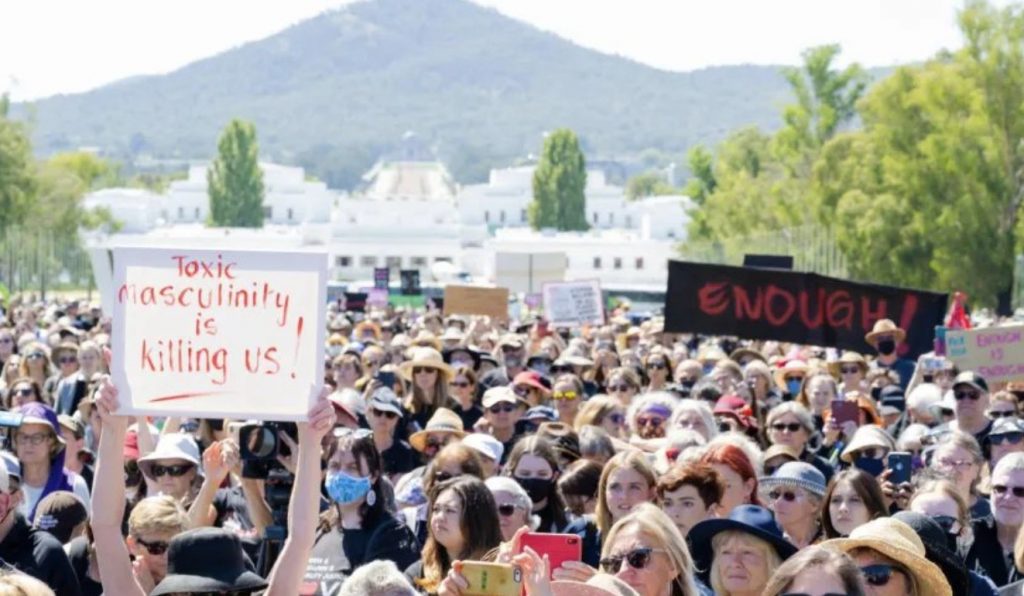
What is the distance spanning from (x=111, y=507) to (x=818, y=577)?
2.24m

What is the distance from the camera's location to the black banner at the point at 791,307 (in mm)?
17781

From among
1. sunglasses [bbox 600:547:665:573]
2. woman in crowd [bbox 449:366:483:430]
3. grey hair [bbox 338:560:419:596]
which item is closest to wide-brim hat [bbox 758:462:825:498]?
sunglasses [bbox 600:547:665:573]

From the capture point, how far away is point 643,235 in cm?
16038

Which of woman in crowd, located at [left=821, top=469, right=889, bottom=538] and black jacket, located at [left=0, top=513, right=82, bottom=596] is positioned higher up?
woman in crowd, located at [left=821, top=469, right=889, bottom=538]

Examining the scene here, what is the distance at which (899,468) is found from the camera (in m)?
9.19

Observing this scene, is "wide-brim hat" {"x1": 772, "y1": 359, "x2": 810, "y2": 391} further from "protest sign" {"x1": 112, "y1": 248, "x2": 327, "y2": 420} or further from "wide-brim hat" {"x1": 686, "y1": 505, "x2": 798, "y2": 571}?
"protest sign" {"x1": 112, "y1": 248, "x2": 327, "y2": 420}

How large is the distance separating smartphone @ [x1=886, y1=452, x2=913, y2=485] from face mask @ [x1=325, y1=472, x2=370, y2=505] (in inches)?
86.2

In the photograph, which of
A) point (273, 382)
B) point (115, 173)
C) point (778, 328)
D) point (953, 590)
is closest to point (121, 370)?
point (273, 382)

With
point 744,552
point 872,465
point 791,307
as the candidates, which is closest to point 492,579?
point 744,552

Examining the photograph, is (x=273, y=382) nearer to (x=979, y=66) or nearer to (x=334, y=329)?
(x=334, y=329)

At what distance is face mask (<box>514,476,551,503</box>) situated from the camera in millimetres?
9188

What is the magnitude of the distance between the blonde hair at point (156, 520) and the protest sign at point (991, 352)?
357 inches

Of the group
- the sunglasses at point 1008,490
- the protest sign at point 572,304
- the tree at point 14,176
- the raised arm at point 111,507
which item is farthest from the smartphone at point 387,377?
the tree at point 14,176

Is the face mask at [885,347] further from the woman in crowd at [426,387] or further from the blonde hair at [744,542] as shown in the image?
the blonde hair at [744,542]
